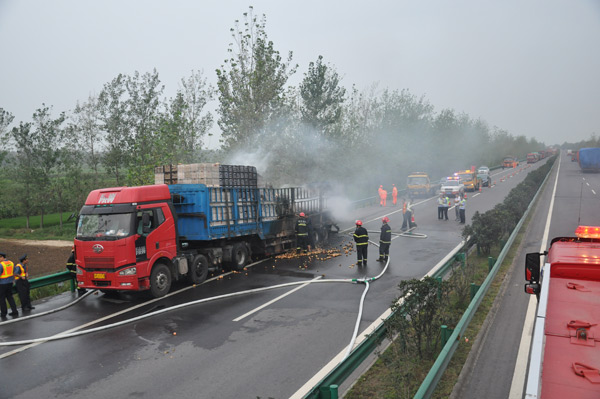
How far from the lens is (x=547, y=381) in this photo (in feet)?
13.3

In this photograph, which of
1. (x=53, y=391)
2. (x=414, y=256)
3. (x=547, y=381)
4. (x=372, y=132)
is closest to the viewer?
(x=547, y=381)

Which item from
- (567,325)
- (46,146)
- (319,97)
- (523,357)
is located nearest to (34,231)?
(46,146)

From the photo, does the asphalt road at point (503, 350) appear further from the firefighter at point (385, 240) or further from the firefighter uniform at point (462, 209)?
the firefighter uniform at point (462, 209)

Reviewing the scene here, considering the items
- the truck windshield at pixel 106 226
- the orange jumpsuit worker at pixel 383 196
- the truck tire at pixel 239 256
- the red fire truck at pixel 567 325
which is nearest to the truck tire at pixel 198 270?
the truck tire at pixel 239 256

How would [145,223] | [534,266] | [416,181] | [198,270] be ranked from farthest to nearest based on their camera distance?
[416,181] → [198,270] → [145,223] → [534,266]

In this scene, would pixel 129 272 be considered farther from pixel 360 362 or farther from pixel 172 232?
pixel 360 362

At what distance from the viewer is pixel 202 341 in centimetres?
882

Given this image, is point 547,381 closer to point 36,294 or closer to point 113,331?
point 113,331

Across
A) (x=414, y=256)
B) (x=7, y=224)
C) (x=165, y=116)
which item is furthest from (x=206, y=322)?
(x=7, y=224)

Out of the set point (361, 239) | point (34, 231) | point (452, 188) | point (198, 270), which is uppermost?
point (452, 188)

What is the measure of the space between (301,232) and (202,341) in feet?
29.1

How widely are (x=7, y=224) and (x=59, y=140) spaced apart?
45.9 feet

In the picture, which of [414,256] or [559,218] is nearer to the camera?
[414,256]

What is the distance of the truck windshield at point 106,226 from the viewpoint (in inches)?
443
